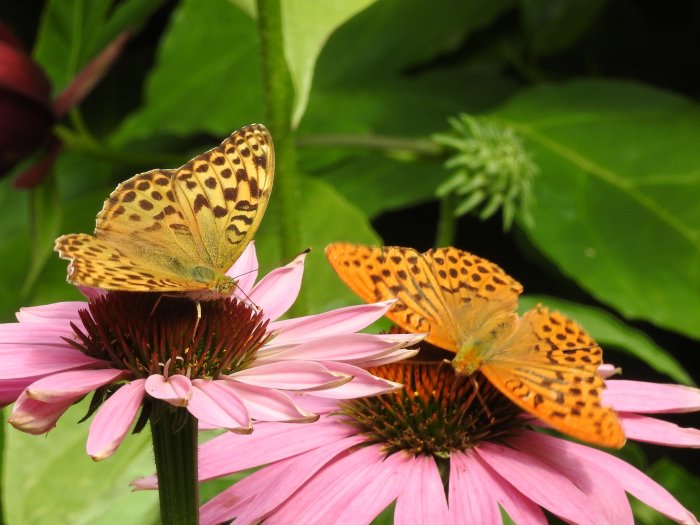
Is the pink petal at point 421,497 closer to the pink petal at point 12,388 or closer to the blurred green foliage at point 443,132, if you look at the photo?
the pink petal at point 12,388

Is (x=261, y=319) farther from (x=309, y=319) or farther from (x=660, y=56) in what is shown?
(x=660, y=56)

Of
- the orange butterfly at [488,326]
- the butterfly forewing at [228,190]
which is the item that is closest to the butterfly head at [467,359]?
the orange butterfly at [488,326]

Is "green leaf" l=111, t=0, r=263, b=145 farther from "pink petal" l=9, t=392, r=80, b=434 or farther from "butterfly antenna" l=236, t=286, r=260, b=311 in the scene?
"pink petal" l=9, t=392, r=80, b=434

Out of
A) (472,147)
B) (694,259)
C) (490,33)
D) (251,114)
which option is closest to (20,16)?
(251,114)

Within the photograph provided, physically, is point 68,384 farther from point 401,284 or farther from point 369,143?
point 369,143

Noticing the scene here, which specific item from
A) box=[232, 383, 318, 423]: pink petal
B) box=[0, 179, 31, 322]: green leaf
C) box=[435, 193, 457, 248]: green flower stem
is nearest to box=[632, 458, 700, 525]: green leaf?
box=[435, 193, 457, 248]: green flower stem

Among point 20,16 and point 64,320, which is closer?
point 64,320
